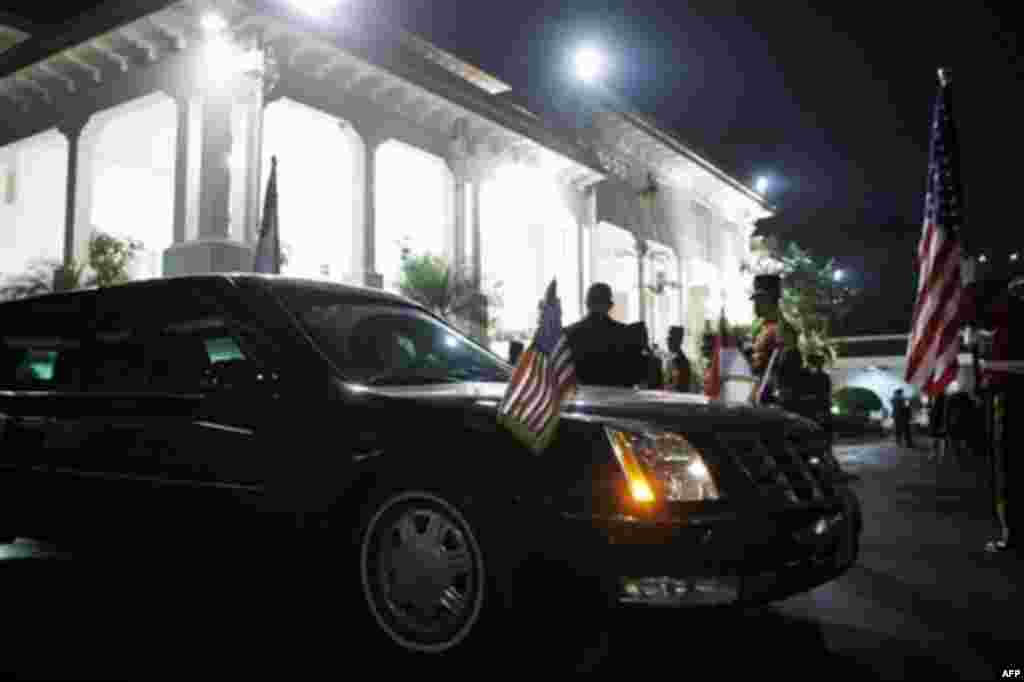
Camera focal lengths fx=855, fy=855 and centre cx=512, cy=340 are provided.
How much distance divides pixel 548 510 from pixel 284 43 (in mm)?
12379

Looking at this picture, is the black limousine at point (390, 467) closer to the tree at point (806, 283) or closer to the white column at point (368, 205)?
the white column at point (368, 205)

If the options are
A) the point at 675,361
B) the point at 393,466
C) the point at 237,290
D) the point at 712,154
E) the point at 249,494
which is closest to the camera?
the point at 393,466

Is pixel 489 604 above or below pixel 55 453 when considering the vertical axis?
below

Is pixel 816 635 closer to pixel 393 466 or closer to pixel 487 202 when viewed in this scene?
pixel 393 466

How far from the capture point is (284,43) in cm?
1345

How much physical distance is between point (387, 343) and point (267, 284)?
62cm

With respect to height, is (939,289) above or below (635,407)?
above

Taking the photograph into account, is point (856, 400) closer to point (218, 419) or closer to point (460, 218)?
point (460, 218)

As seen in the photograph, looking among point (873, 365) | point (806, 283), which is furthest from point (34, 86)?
point (873, 365)

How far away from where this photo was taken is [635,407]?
3.19 meters

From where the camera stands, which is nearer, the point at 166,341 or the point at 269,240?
the point at 166,341

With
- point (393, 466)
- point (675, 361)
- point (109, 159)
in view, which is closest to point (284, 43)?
point (109, 159)

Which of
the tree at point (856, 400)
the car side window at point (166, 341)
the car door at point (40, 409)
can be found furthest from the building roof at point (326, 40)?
the tree at point (856, 400)

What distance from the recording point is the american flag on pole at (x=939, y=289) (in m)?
5.36
